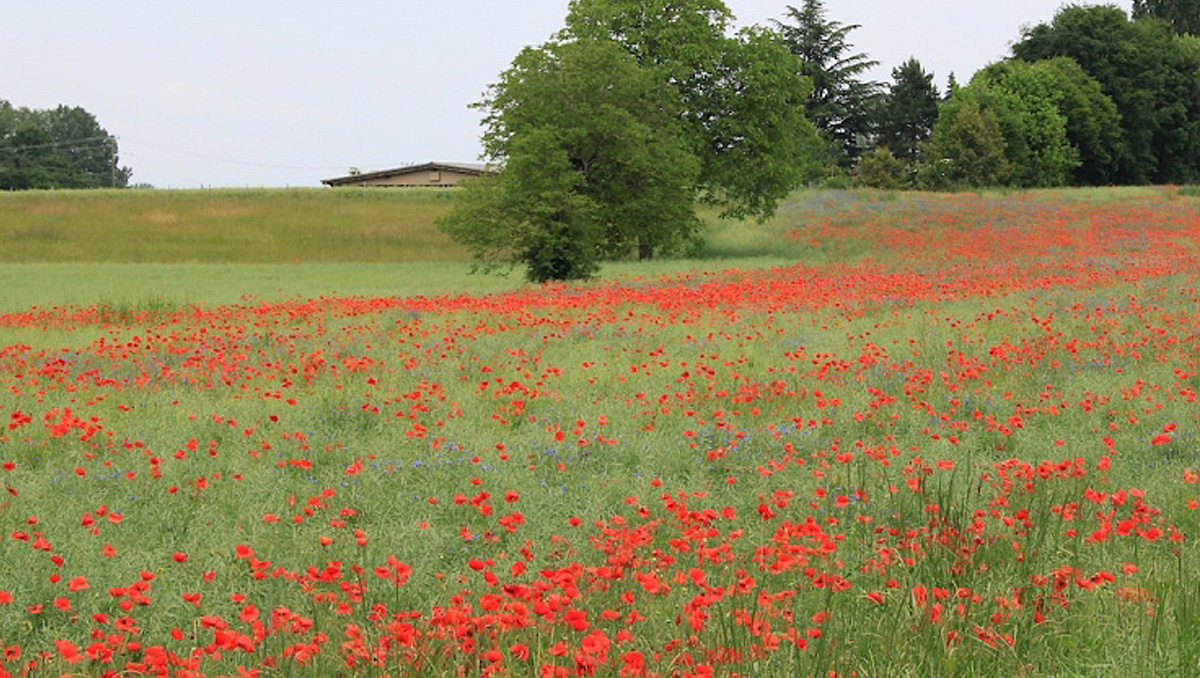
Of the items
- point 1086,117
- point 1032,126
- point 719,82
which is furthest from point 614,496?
point 1086,117

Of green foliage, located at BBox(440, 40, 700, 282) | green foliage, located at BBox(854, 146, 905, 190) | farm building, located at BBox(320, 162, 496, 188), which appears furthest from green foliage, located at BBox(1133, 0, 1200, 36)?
green foliage, located at BBox(440, 40, 700, 282)

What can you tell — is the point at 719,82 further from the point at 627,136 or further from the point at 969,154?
the point at 969,154

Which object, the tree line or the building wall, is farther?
the building wall

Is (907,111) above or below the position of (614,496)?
→ above

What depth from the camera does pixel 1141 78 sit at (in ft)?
257

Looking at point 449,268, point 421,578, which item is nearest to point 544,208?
point 449,268

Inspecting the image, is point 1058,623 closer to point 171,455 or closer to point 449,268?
point 171,455

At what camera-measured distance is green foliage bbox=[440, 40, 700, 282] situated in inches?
1236

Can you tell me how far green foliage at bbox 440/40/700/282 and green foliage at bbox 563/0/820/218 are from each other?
6.62 feet

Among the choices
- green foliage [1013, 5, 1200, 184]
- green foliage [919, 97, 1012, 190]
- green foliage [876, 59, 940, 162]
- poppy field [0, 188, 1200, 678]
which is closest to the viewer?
poppy field [0, 188, 1200, 678]

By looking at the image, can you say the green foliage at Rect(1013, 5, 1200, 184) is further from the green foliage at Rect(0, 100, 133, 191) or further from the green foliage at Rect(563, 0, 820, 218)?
the green foliage at Rect(0, 100, 133, 191)

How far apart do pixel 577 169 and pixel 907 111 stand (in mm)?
56896

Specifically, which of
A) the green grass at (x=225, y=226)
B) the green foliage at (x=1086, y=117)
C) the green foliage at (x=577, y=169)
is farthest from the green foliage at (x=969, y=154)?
the green foliage at (x=577, y=169)

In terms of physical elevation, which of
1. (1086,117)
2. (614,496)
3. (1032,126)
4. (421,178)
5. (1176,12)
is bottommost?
(614,496)
